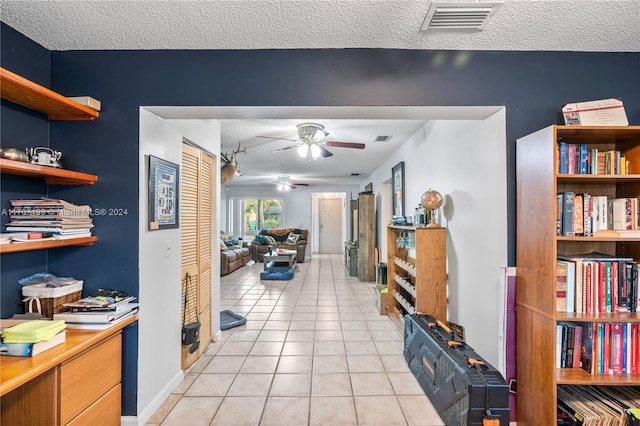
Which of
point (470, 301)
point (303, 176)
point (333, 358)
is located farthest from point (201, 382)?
point (303, 176)

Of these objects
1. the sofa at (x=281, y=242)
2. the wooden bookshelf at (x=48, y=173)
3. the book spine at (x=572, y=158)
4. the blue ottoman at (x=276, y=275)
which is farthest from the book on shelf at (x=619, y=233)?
the sofa at (x=281, y=242)

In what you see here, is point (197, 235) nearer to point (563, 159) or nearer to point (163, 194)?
point (163, 194)

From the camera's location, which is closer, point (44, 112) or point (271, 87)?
point (44, 112)

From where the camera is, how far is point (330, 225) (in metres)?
11.7

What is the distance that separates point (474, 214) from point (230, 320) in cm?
313

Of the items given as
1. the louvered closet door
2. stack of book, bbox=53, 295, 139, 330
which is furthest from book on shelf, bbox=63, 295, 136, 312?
the louvered closet door

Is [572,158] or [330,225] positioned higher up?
[572,158]

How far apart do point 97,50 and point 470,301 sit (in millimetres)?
3308

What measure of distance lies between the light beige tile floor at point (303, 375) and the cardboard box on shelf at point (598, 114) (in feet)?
6.87

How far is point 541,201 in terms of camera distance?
1791mm

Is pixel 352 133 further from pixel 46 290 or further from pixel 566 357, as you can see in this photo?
pixel 46 290

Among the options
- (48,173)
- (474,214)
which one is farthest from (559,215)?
(48,173)

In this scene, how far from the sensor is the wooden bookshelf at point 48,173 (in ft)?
4.83

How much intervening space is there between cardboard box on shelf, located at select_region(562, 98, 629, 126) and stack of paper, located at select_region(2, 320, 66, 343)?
300 centimetres
